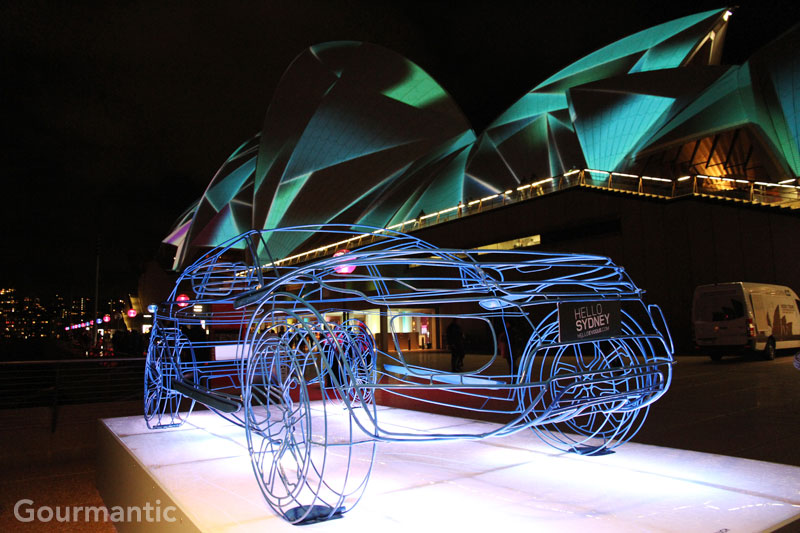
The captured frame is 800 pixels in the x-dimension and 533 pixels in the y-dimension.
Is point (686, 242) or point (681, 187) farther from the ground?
point (681, 187)

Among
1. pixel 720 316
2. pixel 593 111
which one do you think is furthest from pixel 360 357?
pixel 593 111

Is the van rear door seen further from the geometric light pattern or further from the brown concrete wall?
the geometric light pattern

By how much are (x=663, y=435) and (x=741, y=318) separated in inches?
417

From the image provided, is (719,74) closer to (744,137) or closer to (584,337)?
(744,137)

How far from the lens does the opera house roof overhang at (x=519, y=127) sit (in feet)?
86.4

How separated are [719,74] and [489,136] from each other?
14.5 meters

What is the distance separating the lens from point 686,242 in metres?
18.6

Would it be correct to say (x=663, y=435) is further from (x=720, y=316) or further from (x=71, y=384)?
(x=71, y=384)

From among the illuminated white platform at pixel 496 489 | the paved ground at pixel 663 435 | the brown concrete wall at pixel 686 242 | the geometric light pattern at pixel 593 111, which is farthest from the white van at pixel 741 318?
the geometric light pattern at pixel 593 111

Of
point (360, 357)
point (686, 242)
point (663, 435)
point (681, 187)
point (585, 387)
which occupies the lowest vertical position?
point (663, 435)

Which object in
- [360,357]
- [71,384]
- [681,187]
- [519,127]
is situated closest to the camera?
[360,357]

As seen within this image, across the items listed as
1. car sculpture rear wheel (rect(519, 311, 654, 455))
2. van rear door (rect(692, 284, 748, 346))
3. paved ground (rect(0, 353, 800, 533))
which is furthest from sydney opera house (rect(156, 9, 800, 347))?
car sculpture rear wheel (rect(519, 311, 654, 455))

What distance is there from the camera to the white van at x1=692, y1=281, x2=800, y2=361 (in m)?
14.4

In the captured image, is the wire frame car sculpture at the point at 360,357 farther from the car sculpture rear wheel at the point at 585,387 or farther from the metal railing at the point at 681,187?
the metal railing at the point at 681,187
